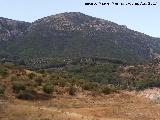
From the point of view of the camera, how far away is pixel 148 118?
95.8ft

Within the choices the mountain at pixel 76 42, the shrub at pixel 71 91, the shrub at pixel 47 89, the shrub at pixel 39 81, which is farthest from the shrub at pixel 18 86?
the mountain at pixel 76 42

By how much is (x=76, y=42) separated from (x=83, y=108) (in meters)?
139

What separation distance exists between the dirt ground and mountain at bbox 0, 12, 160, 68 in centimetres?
11104

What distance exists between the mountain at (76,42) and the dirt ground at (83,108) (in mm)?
111040

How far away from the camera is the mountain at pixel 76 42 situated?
158 meters

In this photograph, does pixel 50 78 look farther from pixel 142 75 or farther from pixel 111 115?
pixel 142 75

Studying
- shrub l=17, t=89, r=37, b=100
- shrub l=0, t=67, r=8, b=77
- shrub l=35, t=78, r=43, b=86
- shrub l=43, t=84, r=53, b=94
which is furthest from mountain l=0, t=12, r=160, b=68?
shrub l=17, t=89, r=37, b=100

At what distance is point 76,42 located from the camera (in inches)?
6644

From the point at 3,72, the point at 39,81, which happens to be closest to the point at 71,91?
the point at 39,81

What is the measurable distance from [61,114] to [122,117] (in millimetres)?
4860

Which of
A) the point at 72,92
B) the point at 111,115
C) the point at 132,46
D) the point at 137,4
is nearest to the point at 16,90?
the point at 72,92

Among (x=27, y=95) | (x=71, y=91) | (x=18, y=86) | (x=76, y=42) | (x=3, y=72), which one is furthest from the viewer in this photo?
(x=76, y=42)

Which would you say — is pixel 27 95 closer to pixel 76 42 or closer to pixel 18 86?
pixel 18 86

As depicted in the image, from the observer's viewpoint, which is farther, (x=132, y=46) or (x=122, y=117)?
(x=132, y=46)
